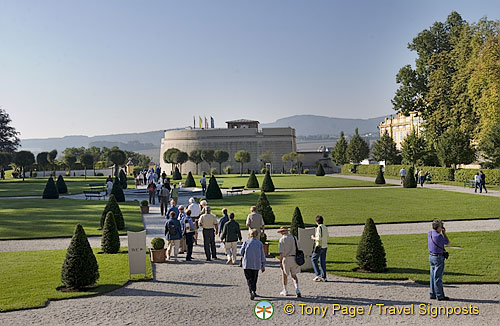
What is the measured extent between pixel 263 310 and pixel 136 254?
4143 millimetres

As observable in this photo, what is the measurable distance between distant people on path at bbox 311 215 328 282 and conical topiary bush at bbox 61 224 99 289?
4.93m

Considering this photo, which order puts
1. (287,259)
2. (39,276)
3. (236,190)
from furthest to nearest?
(236,190), (39,276), (287,259)

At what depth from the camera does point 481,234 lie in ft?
57.1

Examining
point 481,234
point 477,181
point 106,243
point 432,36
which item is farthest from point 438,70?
point 106,243

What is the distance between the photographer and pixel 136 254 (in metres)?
12.1

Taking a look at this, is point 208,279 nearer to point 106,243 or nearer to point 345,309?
point 345,309

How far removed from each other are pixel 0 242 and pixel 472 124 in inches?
1552

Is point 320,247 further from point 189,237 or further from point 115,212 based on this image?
point 115,212

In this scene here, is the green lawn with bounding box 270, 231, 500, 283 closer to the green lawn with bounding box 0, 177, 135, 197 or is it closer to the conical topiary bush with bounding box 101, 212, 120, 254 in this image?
the conical topiary bush with bounding box 101, 212, 120, 254

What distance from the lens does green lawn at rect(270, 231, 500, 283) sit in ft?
38.1

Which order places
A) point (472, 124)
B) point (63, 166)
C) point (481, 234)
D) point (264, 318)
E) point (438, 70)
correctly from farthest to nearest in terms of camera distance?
point (63, 166), point (438, 70), point (472, 124), point (481, 234), point (264, 318)

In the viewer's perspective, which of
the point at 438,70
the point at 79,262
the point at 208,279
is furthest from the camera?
the point at 438,70

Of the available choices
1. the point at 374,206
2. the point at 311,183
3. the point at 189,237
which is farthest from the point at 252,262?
the point at 311,183

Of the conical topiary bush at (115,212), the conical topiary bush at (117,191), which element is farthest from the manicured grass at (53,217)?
the conical topiary bush at (117,191)
